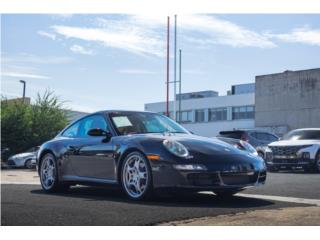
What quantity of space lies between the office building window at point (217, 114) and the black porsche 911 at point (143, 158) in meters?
52.1

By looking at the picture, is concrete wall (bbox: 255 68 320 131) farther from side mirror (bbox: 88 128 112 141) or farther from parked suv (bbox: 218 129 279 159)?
side mirror (bbox: 88 128 112 141)

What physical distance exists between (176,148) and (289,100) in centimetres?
4240

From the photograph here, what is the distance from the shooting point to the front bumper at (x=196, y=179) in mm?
6914

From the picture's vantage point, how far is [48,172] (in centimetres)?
914

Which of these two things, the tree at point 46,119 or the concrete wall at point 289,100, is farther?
the concrete wall at point 289,100

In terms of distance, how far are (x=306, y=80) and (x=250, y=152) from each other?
39.7 m

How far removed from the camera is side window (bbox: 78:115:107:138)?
27.5 feet

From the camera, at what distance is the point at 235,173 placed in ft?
23.4

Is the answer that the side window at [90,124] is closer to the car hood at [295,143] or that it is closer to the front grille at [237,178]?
the front grille at [237,178]

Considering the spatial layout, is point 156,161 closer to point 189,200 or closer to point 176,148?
point 176,148

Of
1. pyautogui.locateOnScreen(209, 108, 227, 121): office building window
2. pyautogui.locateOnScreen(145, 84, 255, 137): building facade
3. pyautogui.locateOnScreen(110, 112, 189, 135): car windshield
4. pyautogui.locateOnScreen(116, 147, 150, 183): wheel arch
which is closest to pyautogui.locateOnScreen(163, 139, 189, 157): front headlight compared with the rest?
pyautogui.locateOnScreen(116, 147, 150, 183): wheel arch

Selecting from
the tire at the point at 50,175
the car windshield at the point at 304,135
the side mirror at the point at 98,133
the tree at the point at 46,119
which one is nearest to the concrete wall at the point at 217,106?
the tree at the point at 46,119

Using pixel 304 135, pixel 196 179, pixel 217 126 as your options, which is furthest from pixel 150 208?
pixel 217 126
